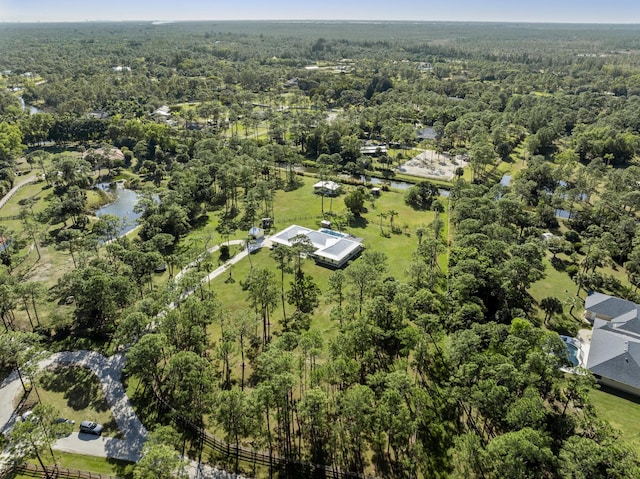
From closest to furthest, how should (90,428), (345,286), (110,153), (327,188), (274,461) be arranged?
(274,461), (90,428), (345,286), (327,188), (110,153)

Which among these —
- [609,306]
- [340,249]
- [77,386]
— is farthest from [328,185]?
[77,386]

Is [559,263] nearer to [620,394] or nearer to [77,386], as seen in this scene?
[620,394]

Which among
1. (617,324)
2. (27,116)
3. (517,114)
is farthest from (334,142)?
(27,116)

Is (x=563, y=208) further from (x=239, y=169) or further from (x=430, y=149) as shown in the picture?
(x=239, y=169)

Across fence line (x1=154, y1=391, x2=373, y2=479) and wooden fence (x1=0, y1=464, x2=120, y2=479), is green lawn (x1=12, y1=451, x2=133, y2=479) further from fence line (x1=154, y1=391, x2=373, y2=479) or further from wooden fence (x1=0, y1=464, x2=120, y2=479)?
fence line (x1=154, y1=391, x2=373, y2=479)

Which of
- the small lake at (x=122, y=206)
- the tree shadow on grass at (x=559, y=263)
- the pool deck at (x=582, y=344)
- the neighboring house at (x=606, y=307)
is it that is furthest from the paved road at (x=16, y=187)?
the neighboring house at (x=606, y=307)

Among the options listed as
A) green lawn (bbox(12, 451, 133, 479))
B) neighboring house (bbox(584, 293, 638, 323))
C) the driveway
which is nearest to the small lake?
the driveway
